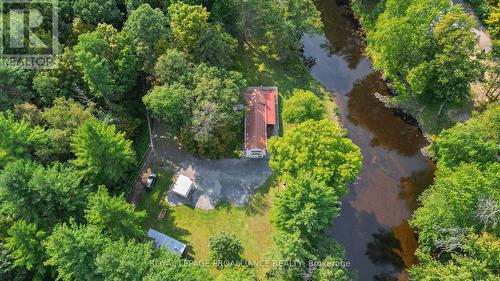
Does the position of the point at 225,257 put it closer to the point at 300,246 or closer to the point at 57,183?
the point at 300,246

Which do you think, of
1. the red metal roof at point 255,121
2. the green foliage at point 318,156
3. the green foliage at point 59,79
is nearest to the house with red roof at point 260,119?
the red metal roof at point 255,121

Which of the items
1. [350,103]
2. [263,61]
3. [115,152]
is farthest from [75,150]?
[350,103]

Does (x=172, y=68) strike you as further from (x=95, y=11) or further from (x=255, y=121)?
(x=95, y=11)

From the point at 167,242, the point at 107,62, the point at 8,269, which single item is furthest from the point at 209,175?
the point at 8,269

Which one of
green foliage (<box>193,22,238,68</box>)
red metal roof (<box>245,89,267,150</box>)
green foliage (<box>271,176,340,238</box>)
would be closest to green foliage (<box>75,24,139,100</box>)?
green foliage (<box>193,22,238,68</box>)

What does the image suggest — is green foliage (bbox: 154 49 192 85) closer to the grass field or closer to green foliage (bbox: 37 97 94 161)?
→ green foliage (bbox: 37 97 94 161)

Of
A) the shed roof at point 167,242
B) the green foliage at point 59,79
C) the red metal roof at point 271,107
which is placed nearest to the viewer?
the shed roof at point 167,242

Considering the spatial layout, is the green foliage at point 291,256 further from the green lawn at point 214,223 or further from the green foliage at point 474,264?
the green foliage at point 474,264
